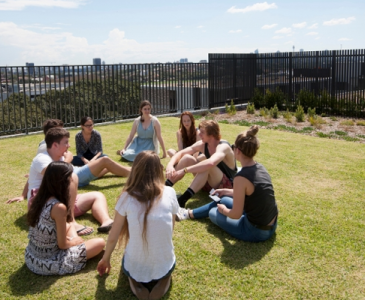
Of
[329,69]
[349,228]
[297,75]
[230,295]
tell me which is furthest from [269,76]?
[230,295]

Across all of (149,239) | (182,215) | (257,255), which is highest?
(149,239)

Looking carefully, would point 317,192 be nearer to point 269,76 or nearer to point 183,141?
point 183,141

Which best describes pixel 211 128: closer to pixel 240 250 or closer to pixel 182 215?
pixel 182 215

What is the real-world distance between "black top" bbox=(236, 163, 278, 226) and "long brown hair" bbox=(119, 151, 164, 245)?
119 centimetres

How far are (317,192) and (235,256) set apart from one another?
8.69ft

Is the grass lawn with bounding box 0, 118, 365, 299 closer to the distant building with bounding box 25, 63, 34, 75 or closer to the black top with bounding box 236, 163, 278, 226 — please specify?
the black top with bounding box 236, 163, 278, 226

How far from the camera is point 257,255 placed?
4.22 meters

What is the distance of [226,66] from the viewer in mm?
17312

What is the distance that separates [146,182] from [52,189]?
0.97 m

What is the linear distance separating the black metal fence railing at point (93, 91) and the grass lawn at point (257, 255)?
4.99 meters

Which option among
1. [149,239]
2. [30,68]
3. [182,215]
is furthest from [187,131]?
[30,68]

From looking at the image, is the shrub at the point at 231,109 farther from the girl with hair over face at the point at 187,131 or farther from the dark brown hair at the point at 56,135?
the dark brown hair at the point at 56,135

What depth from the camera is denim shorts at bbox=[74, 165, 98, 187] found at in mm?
6488

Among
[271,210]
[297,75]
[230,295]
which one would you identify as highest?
[297,75]
